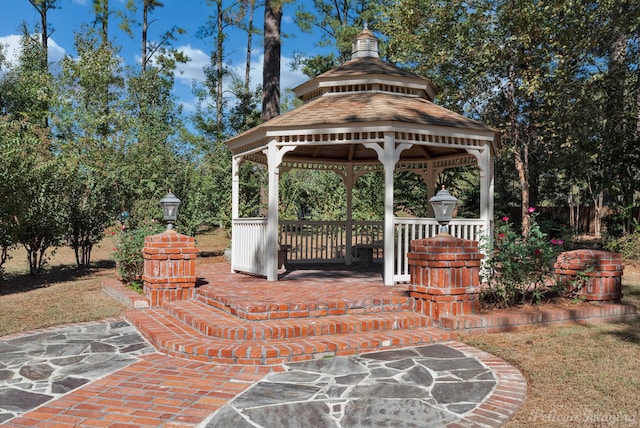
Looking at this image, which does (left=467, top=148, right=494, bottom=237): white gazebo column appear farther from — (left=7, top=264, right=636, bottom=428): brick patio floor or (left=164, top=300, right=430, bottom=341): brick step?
(left=164, top=300, right=430, bottom=341): brick step

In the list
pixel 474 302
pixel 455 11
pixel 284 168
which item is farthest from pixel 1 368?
pixel 455 11

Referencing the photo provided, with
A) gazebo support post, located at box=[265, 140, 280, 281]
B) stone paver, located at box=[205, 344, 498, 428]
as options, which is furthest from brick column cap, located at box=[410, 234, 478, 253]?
gazebo support post, located at box=[265, 140, 280, 281]

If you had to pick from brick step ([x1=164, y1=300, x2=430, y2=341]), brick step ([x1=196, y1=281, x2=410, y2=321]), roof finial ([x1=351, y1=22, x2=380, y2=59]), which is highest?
roof finial ([x1=351, y1=22, x2=380, y2=59])

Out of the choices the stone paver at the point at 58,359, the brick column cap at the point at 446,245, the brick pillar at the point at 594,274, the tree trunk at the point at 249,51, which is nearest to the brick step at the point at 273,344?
the stone paver at the point at 58,359

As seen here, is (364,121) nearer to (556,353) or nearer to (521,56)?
(556,353)

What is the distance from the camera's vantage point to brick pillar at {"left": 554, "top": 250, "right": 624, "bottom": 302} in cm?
694

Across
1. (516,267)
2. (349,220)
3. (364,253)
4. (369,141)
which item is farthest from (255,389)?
→ (349,220)

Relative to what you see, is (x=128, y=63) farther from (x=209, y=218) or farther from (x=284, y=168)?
(x=284, y=168)

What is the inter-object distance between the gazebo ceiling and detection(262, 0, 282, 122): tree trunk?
328 cm

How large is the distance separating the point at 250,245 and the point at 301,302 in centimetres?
341

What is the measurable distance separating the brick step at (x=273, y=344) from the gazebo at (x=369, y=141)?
2.47 meters

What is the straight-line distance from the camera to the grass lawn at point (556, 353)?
3.60m

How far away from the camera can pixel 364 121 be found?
Answer: 8023 mm

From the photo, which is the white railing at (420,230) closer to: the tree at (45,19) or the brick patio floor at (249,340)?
the brick patio floor at (249,340)
